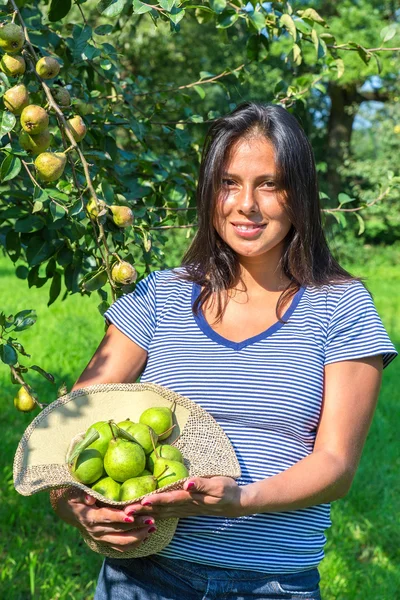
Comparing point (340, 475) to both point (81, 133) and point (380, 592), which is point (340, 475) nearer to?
point (81, 133)

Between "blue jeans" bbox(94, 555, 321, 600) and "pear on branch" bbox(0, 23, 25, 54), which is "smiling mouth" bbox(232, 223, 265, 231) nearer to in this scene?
"pear on branch" bbox(0, 23, 25, 54)

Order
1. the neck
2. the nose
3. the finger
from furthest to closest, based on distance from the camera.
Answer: the neck → the nose → the finger

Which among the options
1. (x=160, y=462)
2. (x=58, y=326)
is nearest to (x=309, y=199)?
(x=160, y=462)

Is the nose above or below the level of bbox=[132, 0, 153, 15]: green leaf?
below

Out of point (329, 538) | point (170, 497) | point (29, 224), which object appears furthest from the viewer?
point (329, 538)

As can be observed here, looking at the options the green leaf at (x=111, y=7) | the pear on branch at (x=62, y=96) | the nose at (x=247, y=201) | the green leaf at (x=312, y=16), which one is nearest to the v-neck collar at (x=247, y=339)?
the nose at (x=247, y=201)

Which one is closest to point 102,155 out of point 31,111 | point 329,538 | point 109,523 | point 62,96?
point 62,96

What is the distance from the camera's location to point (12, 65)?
5.31ft

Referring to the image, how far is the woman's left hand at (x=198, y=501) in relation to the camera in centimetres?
139

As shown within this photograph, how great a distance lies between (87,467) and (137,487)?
11 centimetres

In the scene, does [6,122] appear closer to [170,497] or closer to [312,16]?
[170,497]

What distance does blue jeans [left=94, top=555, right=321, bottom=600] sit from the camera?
1.58 metres

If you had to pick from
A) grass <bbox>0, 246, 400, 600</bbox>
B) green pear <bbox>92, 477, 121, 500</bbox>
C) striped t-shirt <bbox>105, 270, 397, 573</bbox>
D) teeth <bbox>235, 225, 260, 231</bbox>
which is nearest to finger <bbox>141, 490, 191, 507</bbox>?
green pear <bbox>92, 477, 121, 500</bbox>

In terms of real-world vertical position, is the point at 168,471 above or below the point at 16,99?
below
